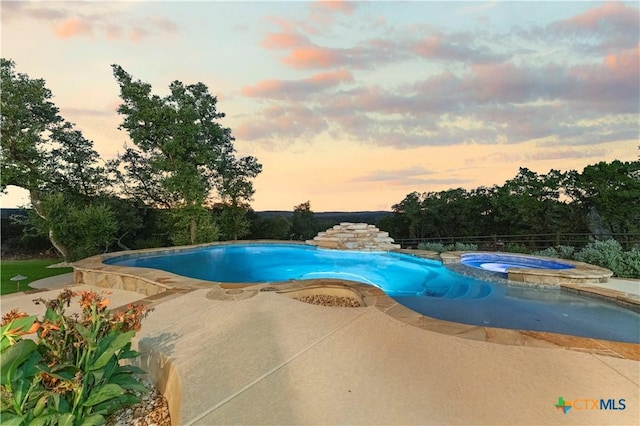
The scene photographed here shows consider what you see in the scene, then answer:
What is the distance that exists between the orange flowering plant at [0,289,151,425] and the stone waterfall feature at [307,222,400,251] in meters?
11.0

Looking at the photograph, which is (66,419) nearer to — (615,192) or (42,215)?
(42,215)

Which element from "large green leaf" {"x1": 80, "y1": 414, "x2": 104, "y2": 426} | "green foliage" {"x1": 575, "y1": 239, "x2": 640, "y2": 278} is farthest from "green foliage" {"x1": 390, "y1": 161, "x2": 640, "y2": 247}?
"large green leaf" {"x1": 80, "y1": 414, "x2": 104, "y2": 426}

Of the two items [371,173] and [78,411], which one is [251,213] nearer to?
[371,173]

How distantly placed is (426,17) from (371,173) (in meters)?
9.25

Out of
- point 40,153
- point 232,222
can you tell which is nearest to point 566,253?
point 232,222

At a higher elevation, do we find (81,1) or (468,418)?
(81,1)

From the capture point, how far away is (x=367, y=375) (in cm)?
258

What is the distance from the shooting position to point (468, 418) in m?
2.06

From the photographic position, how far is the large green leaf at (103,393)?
1.96 m

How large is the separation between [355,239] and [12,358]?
11989mm

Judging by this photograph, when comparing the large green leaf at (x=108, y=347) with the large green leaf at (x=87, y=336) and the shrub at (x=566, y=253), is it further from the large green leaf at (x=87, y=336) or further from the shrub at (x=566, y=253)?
the shrub at (x=566, y=253)

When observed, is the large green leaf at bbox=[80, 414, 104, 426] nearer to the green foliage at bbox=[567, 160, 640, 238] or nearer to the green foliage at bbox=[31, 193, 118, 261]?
the green foliage at bbox=[31, 193, 118, 261]

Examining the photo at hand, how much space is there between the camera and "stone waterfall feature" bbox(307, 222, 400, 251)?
42.5 feet

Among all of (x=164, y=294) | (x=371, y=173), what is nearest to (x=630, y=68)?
(x=371, y=173)
